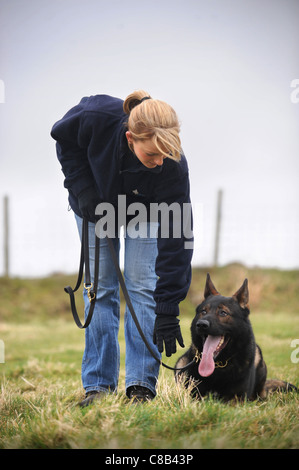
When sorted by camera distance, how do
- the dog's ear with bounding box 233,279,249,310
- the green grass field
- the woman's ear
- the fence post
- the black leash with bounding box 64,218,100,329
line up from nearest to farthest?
the green grass field < the woman's ear < the black leash with bounding box 64,218,100,329 < the dog's ear with bounding box 233,279,249,310 < the fence post

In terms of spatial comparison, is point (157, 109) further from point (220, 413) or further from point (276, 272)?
point (276, 272)

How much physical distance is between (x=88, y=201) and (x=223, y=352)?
4.50 ft

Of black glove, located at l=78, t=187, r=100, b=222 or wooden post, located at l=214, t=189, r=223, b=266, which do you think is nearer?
black glove, located at l=78, t=187, r=100, b=222

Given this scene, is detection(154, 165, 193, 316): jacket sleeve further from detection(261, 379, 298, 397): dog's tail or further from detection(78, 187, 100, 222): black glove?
detection(261, 379, 298, 397): dog's tail

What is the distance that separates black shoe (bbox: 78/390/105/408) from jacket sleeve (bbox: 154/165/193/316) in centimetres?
64

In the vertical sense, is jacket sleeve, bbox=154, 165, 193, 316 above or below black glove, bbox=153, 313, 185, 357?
above

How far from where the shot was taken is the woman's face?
9.04ft

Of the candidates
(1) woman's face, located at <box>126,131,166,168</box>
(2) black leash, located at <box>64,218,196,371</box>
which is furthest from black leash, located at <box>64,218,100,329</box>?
(1) woman's face, located at <box>126,131,166,168</box>

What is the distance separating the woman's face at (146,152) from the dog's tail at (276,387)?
1.92 metres

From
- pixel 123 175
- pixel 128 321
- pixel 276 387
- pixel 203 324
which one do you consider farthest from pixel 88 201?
pixel 276 387

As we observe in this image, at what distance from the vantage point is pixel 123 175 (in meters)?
3.12

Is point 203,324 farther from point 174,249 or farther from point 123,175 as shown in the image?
point 123,175

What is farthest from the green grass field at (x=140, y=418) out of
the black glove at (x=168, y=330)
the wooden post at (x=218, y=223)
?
the wooden post at (x=218, y=223)
